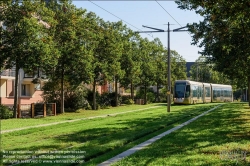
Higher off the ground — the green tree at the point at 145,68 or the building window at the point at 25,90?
the green tree at the point at 145,68

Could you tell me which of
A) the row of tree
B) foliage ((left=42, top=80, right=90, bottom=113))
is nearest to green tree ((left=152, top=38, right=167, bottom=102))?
the row of tree

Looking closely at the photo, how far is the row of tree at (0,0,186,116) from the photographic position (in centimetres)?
2338

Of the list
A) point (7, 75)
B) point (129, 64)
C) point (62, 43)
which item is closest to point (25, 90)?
point (7, 75)

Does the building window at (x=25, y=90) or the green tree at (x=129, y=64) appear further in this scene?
the green tree at (x=129, y=64)

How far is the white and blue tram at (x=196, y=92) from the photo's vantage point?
48031mm

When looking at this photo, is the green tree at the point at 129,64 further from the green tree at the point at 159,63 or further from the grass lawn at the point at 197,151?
the grass lawn at the point at 197,151

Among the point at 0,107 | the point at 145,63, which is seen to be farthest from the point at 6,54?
the point at 145,63

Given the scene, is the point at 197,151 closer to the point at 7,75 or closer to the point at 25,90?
the point at 7,75

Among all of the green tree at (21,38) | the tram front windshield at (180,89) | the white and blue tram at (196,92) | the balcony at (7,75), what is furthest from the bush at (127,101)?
the green tree at (21,38)

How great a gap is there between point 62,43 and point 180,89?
909 inches

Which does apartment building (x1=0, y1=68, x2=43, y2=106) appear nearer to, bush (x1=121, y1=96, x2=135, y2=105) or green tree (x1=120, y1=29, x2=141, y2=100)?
green tree (x1=120, y1=29, x2=141, y2=100)

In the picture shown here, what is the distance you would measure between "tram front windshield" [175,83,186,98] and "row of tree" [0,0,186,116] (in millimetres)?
6115

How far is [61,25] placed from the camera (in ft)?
97.9

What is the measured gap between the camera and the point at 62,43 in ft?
97.9
